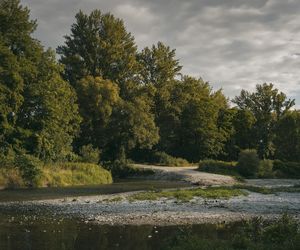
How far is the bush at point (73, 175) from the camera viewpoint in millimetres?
46469

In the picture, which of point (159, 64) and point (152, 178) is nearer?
point (152, 178)

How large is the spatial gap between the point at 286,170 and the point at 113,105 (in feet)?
84.6

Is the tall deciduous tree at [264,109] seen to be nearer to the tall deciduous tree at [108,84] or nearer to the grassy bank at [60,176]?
the tall deciduous tree at [108,84]

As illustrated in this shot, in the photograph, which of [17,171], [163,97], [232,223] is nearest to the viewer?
[232,223]

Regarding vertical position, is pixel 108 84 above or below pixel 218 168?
above

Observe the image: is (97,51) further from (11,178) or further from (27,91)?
(11,178)

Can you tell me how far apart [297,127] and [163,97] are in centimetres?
2403

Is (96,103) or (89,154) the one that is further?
(96,103)

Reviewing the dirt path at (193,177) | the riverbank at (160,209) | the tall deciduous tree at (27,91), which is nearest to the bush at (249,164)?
the dirt path at (193,177)

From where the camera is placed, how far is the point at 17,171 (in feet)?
144

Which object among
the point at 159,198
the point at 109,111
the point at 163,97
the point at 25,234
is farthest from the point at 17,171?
the point at 163,97

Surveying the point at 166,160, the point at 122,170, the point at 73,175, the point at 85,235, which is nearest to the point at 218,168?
the point at 122,170

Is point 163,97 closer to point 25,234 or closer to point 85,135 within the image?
point 85,135

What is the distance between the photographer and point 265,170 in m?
64.5
